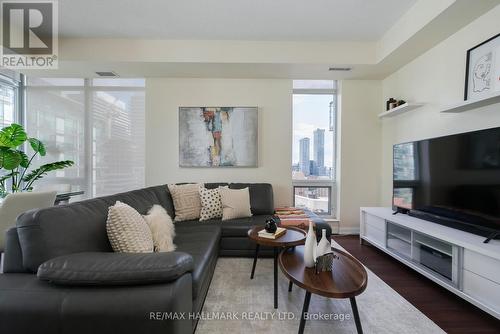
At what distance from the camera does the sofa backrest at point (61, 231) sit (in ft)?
3.59

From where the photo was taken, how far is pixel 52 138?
3641 millimetres

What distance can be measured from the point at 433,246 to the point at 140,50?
13.4 feet

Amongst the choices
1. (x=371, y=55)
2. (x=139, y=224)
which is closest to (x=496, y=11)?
(x=371, y=55)

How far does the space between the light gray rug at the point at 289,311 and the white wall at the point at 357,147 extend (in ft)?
5.33

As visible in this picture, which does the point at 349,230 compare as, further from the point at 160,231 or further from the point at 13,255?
the point at 13,255

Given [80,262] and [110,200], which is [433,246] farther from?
[110,200]

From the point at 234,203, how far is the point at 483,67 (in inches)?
113

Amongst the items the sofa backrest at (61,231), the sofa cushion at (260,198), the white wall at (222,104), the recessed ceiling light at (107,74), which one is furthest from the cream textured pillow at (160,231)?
the recessed ceiling light at (107,74)

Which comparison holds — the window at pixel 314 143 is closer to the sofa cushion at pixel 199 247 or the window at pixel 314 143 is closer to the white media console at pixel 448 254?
the white media console at pixel 448 254

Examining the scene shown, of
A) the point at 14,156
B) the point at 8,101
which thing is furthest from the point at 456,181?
the point at 8,101

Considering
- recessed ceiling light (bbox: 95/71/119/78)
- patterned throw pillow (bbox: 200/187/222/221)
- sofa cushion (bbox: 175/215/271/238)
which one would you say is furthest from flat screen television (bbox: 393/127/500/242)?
recessed ceiling light (bbox: 95/71/119/78)

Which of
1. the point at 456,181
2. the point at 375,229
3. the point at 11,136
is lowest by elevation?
the point at 375,229

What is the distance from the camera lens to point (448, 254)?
1.84 metres

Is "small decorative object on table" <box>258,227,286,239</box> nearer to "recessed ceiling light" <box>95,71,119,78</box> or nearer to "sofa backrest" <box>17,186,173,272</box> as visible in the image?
"sofa backrest" <box>17,186,173,272</box>
